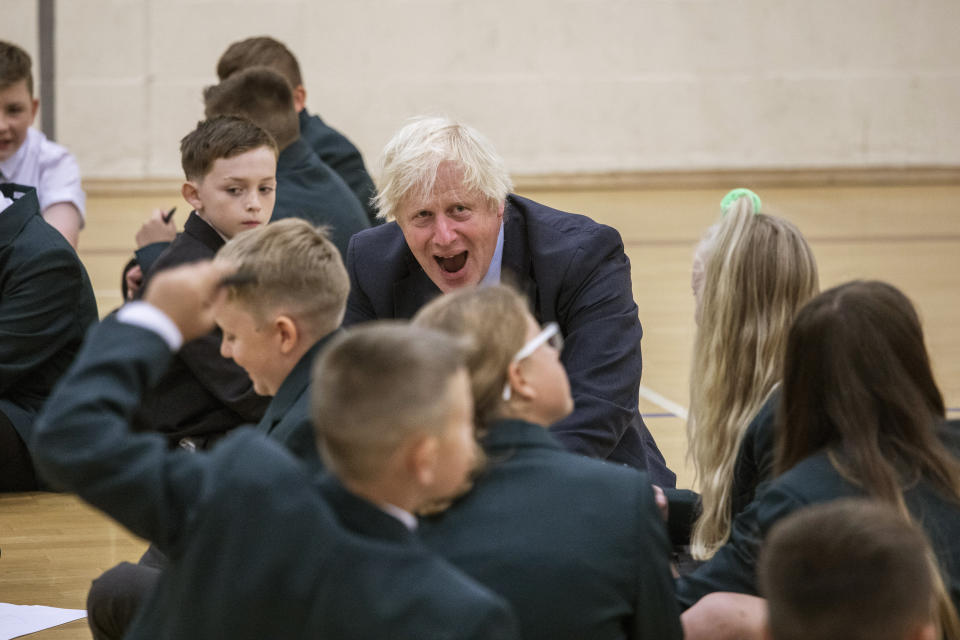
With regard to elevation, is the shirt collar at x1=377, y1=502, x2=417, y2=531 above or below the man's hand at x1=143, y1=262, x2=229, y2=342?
below

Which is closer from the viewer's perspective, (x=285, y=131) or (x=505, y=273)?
(x=505, y=273)

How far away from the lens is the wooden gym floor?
347cm

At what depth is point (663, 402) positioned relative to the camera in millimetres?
5184

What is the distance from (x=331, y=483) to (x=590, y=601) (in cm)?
42

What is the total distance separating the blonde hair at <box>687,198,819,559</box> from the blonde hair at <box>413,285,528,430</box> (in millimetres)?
1116

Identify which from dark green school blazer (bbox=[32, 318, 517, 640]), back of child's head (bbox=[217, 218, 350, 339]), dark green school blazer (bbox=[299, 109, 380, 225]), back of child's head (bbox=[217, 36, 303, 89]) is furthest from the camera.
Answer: back of child's head (bbox=[217, 36, 303, 89])

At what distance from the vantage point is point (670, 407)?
201 inches

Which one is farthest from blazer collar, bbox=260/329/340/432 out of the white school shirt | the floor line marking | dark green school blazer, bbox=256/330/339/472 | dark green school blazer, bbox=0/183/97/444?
the white school shirt

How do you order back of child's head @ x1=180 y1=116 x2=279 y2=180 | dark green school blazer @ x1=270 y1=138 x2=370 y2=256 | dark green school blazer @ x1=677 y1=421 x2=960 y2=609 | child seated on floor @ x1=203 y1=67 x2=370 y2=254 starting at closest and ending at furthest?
dark green school blazer @ x1=677 y1=421 x2=960 y2=609 < back of child's head @ x1=180 y1=116 x2=279 y2=180 < dark green school blazer @ x1=270 y1=138 x2=370 y2=256 < child seated on floor @ x1=203 y1=67 x2=370 y2=254

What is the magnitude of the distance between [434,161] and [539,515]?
4.80ft

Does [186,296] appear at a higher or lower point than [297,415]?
higher

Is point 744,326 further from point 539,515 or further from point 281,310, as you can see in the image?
point 539,515

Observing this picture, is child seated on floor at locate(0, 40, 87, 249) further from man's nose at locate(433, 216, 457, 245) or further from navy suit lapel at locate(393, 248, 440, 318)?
man's nose at locate(433, 216, 457, 245)

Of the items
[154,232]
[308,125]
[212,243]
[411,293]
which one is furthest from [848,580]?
[308,125]
